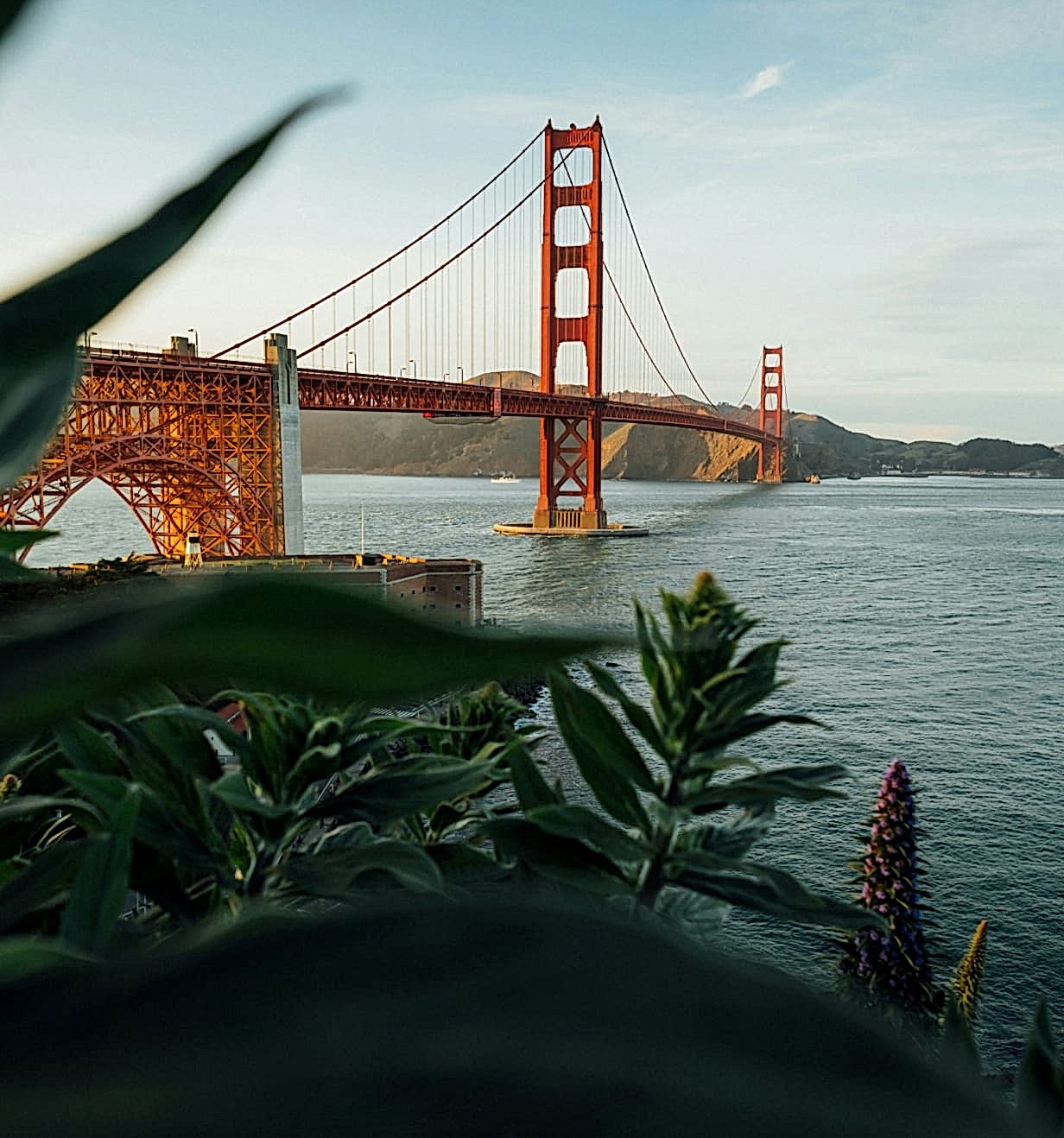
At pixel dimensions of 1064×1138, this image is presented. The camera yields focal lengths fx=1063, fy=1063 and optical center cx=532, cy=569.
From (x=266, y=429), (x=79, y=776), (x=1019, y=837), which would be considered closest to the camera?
(x=79, y=776)

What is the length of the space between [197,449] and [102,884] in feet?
70.8

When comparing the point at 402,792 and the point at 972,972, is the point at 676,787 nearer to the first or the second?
the point at 402,792

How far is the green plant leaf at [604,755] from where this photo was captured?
0.49m

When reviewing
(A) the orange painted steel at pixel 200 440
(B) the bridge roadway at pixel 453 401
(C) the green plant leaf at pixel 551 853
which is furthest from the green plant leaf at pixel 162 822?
(B) the bridge roadway at pixel 453 401

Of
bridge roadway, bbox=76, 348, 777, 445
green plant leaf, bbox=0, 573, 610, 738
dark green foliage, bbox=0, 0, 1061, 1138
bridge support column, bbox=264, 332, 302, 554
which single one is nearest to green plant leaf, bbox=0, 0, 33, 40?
dark green foliage, bbox=0, 0, 1061, 1138

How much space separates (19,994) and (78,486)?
57.5 ft

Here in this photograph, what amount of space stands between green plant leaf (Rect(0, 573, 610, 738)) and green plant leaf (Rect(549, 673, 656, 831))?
34 cm

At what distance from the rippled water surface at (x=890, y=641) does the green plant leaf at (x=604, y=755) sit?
0.07 metres

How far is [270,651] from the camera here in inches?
5.5

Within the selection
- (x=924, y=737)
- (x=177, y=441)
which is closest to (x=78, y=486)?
(x=177, y=441)

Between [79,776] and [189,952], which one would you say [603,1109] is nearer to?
[189,952]

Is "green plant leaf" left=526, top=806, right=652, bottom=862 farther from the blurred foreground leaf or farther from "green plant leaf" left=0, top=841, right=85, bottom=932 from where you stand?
the blurred foreground leaf

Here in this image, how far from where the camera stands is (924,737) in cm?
1586

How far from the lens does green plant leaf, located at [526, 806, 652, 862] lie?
483mm
